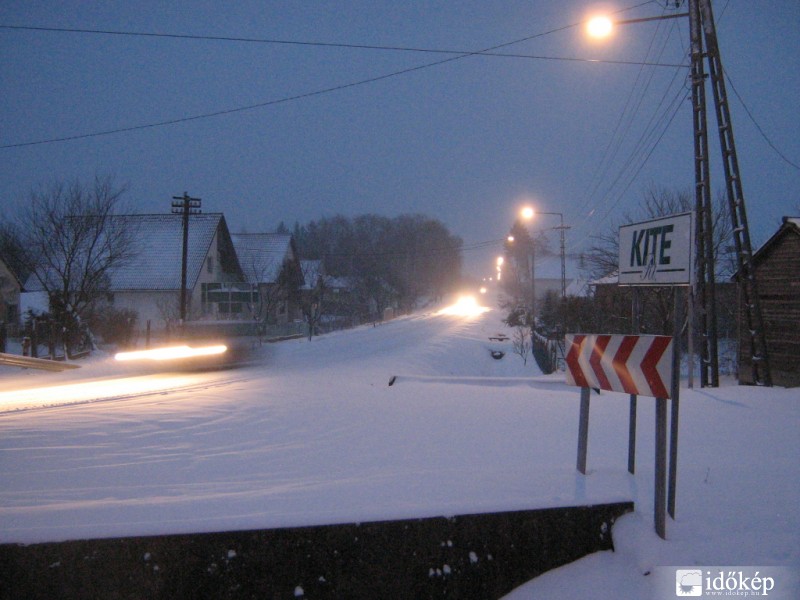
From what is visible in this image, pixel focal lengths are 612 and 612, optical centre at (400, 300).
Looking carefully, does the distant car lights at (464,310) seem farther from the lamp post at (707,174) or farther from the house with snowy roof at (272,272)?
the lamp post at (707,174)

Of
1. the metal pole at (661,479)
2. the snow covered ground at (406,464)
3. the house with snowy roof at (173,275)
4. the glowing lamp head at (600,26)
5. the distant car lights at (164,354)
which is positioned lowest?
the distant car lights at (164,354)

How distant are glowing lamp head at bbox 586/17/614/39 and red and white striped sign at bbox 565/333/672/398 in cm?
880

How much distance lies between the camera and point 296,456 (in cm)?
617

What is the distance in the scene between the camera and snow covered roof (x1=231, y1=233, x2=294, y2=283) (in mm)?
41375

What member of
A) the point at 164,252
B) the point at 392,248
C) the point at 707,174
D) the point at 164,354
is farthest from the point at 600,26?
the point at 392,248

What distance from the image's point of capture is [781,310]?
18.5 m

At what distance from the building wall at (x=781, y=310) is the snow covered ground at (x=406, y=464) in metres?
9.46

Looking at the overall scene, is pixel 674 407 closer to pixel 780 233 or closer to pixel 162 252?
pixel 780 233

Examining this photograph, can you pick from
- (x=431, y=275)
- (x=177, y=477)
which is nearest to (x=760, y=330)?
(x=177, y=477)

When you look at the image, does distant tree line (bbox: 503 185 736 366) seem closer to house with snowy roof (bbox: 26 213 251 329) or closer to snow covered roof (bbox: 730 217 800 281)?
snow covered roof (bbox: 730 217 800 281)

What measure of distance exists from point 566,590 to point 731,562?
1.01m

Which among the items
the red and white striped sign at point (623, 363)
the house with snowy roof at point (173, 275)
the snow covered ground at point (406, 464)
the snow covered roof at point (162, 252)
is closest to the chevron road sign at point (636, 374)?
the red and white striped sign at point (623, 363)

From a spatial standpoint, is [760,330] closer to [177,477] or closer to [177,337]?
[177,477]

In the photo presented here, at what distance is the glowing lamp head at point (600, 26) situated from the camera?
11647 mm
